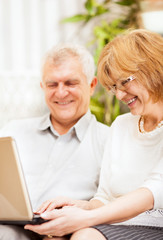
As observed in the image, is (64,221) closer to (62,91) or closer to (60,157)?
(60,157)

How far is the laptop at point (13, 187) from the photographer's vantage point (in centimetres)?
109

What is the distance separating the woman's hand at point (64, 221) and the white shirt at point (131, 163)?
24cm

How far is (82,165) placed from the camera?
1.65 metres

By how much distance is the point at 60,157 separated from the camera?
1.71 meters

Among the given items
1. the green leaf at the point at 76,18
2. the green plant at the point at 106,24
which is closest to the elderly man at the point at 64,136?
the green plant at the point at 106,24

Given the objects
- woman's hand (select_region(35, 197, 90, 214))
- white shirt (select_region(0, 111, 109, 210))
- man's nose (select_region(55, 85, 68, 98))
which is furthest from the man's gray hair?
woman's hand (select_region(35, 197, 90, 214))

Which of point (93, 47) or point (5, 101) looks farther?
point (93, 47)

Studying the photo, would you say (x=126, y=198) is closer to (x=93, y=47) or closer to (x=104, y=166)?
(x=104, y=166)

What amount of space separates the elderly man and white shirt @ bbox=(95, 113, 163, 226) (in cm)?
19

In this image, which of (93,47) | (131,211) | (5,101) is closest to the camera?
(131,211)

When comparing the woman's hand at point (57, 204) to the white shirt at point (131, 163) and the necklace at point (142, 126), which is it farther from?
the necklace at point (142, 126)

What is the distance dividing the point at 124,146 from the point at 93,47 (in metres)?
1.68

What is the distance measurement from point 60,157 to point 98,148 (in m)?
0.19

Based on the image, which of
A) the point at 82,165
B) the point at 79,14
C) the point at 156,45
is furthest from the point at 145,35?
the point at 79,14
